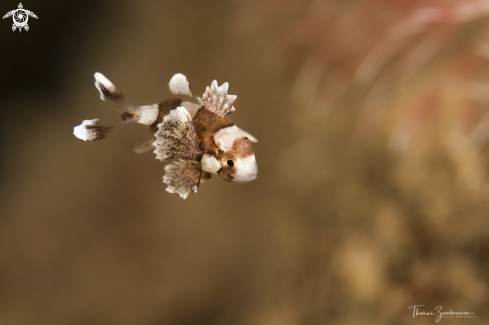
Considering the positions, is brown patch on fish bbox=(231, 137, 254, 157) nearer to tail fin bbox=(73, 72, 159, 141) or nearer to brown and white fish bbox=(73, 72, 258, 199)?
brown and white fish bbox=(73, 72, 258, 199)

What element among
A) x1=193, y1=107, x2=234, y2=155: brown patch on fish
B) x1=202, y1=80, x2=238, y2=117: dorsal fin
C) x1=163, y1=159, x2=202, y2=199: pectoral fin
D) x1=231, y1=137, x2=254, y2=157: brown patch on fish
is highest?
x1=202, y1=80, x2=238, y2=117: dorsal fin

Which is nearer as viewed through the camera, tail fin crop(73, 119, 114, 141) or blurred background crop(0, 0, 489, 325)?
tail fin crop(73, 119, 114, 141)

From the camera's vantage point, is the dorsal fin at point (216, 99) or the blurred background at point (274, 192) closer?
the dorsal fin at point (216, 99)

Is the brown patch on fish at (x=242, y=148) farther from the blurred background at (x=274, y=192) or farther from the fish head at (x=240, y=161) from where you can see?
the blurred background at (x=274, y=192)

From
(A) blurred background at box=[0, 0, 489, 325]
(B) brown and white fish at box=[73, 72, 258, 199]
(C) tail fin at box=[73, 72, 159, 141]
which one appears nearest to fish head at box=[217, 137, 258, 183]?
(B) brown and white fish at box=[73, 72, 258, 199]

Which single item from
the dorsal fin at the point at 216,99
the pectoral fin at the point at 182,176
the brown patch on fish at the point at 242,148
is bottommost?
the pectoral fin at the point at 182,176

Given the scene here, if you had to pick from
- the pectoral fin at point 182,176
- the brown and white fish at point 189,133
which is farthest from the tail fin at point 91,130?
the pectoral fin at point 182,176
